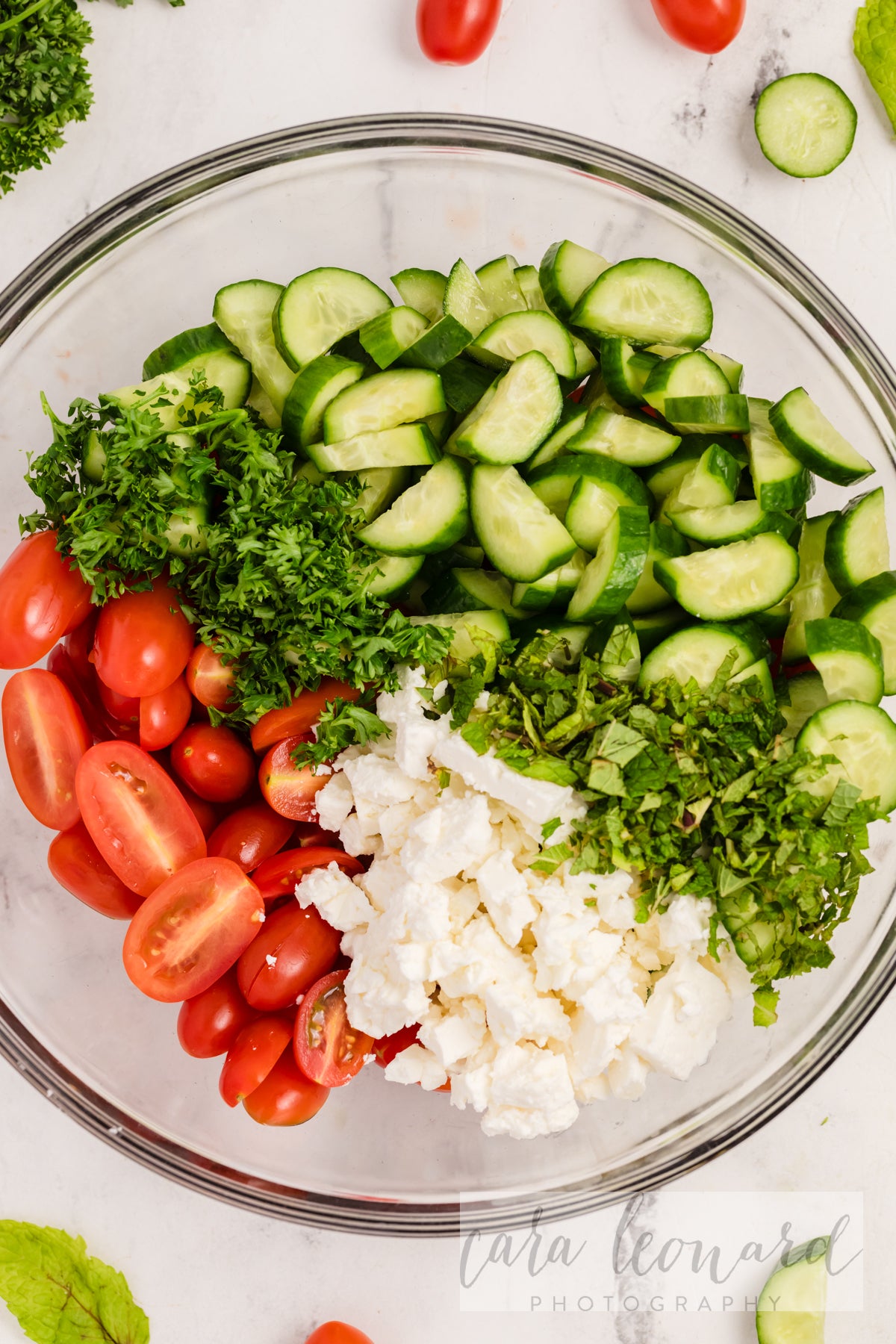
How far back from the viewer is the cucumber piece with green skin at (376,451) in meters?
1.73

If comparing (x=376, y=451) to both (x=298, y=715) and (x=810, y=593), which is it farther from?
(x=810, y=593)

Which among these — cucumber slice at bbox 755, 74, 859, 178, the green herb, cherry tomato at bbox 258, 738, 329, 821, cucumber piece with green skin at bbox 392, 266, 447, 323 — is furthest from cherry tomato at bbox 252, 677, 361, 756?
cucumber slice at bbox 755, 74, 859, 178

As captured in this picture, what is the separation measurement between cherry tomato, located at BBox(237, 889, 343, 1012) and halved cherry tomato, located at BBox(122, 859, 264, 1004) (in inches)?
1.5

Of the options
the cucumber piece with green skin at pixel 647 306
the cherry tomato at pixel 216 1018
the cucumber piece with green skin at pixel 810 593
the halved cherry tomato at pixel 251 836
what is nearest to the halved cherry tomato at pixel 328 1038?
the cherry tomato at pixel 216 1018

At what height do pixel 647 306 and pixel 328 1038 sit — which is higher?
pixel 647 306

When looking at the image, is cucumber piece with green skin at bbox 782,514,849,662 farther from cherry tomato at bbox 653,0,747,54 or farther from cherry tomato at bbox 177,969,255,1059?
cherry tomato at bbox 177,969,255,1059

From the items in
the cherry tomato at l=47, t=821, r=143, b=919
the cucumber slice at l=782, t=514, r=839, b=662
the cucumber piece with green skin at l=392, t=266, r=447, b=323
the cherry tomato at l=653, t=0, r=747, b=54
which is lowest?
the cherry tomato at l=47, t=821, r=143, b=919

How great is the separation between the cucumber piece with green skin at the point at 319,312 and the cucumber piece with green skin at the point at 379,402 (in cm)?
11

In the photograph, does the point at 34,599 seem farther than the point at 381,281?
No

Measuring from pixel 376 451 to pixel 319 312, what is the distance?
0.94 feet

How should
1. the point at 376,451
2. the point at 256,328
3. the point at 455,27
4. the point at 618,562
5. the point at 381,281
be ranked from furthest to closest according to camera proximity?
the point at 381,281 < the point at 455,27 < the point at 256,328 < the point at 376,451 < the point at 618,562

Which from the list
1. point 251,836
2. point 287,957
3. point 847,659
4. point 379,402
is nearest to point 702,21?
point 379,402

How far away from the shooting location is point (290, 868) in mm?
1852

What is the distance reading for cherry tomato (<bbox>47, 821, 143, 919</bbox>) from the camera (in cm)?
189
